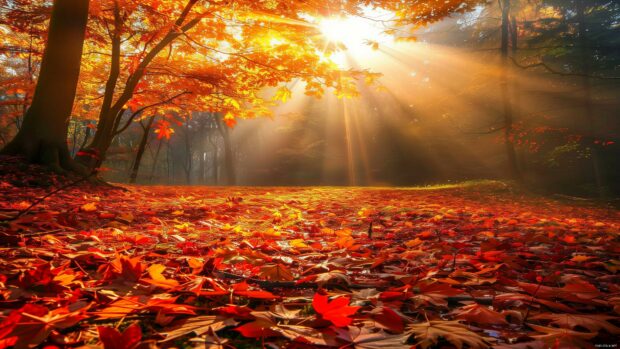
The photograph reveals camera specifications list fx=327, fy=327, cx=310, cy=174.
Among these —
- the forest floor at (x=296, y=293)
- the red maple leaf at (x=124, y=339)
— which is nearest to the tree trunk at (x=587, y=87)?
the forest floor at (x=296, y=293)

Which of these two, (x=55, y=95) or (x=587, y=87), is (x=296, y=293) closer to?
(x=55, y=95)

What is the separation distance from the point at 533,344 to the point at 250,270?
113 centimetres

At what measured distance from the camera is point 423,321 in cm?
98

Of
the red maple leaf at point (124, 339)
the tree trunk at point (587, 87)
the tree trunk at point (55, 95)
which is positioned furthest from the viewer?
the tree trunk at point (587, 87)

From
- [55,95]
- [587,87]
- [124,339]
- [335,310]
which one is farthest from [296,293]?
[587,87]

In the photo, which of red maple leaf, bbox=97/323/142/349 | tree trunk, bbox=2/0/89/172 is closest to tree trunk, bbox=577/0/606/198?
tree trunk, bbox=2/0/89/172

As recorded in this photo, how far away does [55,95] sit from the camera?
18.2 feet

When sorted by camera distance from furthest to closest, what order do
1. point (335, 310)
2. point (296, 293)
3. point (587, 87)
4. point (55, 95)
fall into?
point (587, 87)
point (55, 95)
point (296, 293)
point (335, 310)

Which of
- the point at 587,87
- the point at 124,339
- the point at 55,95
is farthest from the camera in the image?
the point at 587,87

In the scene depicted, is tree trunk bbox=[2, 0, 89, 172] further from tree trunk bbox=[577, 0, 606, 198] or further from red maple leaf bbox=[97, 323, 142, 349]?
tree trunk bbox=[577, 0, 606, 198]

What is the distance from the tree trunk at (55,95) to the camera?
5.42 meters

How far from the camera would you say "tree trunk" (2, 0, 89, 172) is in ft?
17.8

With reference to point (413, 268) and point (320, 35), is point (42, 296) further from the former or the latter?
point (320, 35)

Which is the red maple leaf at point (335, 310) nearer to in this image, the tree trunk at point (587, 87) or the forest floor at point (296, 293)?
the forest floor at point (296, 293)
